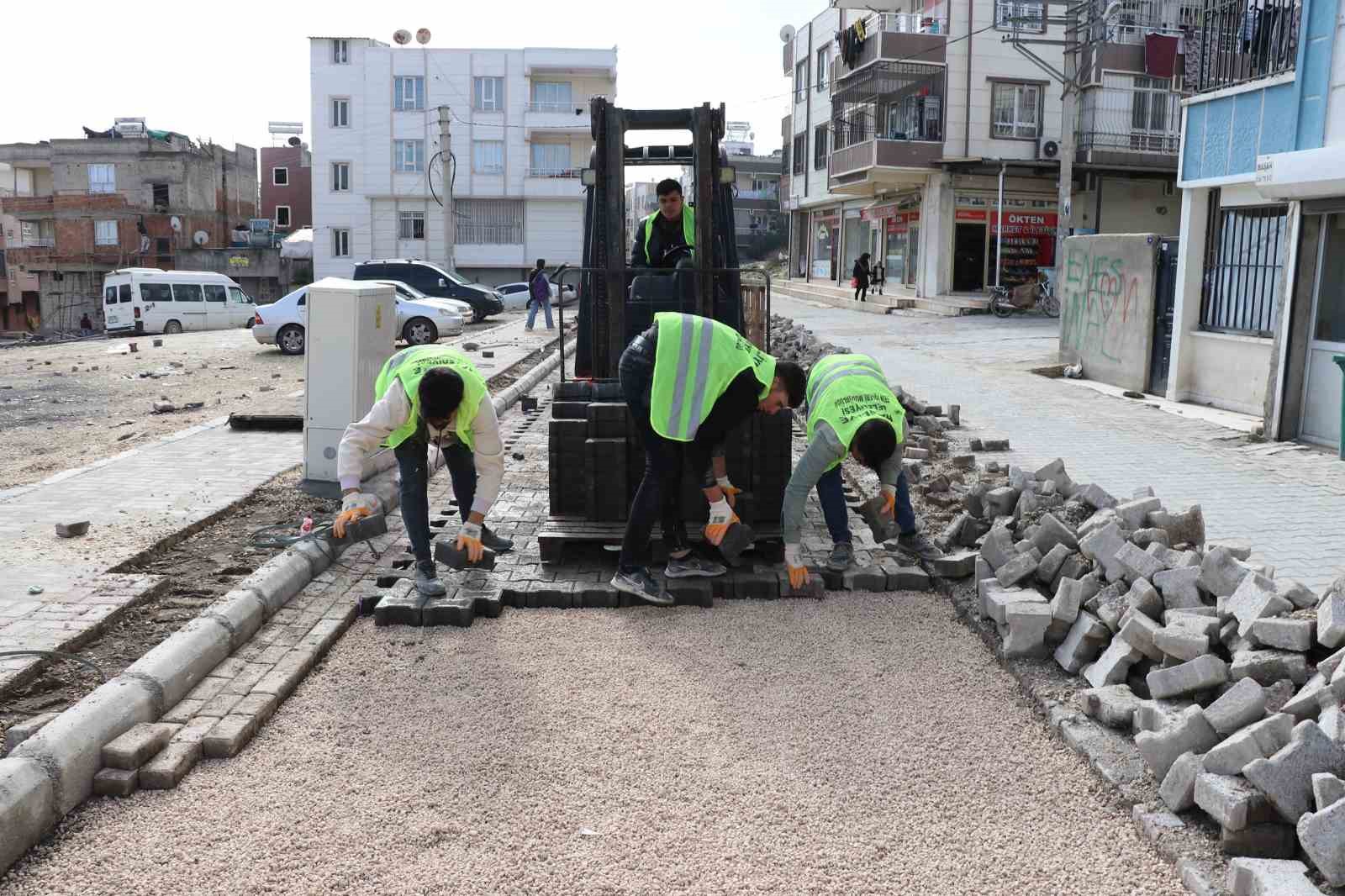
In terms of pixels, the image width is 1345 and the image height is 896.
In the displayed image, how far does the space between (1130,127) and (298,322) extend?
24400 mm

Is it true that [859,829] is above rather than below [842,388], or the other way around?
below

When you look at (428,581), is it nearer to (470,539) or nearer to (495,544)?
(470,539)

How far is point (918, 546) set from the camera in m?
6.76

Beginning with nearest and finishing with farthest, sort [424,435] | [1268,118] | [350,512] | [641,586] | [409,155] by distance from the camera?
[350,512] < [424,435] < [641,586] < [1268,118] < [409,155]

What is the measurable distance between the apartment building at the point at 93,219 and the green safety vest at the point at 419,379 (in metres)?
50.6

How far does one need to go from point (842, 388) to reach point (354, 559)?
9.96 ft

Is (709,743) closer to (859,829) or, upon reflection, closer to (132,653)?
(859,829)

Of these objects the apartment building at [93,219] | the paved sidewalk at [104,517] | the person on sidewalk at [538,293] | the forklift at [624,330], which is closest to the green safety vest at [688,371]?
the forklift at [624,330]

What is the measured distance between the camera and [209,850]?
352 cm

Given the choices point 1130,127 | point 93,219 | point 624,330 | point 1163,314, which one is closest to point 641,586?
point 624,330

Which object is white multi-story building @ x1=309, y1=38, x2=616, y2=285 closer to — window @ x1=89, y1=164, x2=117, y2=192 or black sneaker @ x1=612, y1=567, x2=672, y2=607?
window @ x1=89, y1=164, x2=117, y2=192

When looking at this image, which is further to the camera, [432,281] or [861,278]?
[861,278]

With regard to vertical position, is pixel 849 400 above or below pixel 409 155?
below

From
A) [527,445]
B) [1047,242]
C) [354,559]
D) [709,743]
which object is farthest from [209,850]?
[1047,242]
